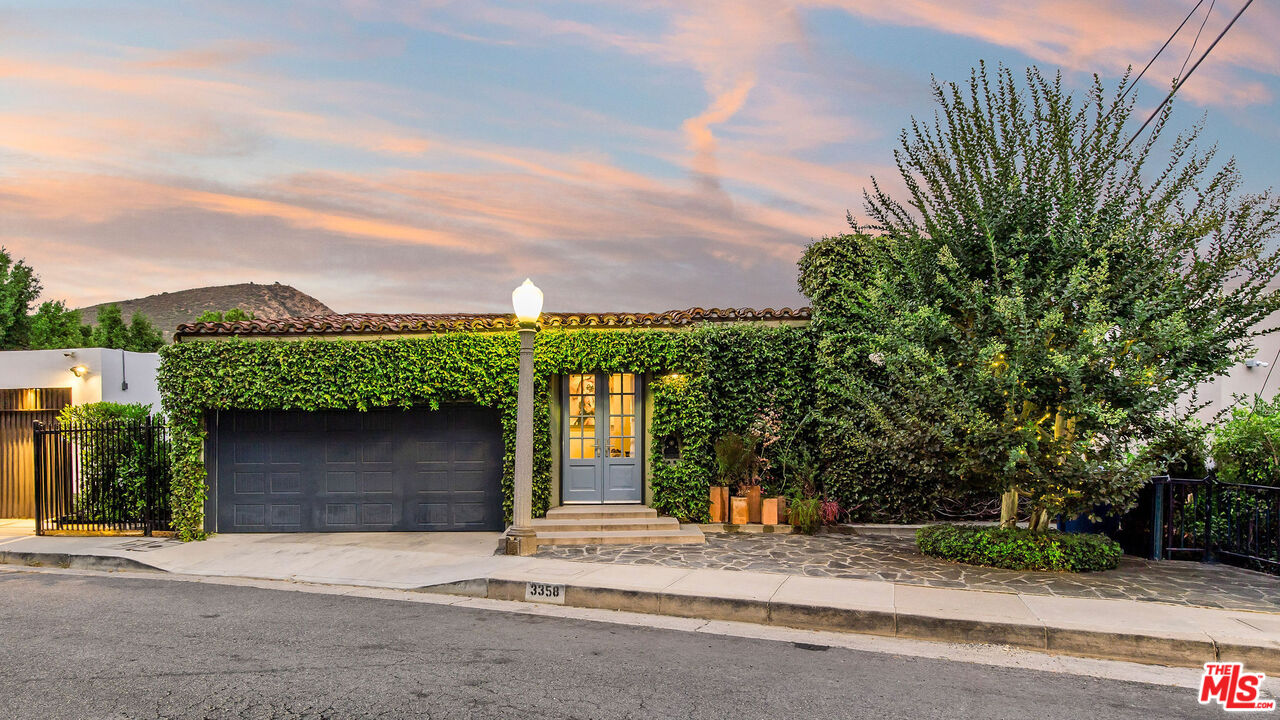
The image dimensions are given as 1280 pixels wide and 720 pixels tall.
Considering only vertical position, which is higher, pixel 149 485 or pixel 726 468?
pixel 726 468

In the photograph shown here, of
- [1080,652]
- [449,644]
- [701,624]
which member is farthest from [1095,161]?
[449,644]

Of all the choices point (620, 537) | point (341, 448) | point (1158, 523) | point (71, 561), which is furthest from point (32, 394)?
point (1158, 523)

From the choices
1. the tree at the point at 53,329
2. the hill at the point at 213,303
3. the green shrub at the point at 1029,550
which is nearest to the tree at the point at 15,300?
the tree at the point at 53,329

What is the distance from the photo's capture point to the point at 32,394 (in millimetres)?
14492

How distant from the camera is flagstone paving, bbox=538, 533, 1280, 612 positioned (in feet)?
24.5

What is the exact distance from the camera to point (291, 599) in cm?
778

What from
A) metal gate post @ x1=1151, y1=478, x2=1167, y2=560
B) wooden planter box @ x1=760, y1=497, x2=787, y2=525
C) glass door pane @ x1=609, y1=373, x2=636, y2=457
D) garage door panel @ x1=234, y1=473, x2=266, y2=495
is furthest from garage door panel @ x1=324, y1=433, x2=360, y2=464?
metal gate post @ x1=1151, y1=478, x2=1167, y2=560

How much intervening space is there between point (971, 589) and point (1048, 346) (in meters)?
3.05

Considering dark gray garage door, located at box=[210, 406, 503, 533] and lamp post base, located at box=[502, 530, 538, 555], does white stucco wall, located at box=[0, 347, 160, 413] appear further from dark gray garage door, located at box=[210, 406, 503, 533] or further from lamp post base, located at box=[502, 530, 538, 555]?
lamp post base, located at box=[502, 530, 538, 555]

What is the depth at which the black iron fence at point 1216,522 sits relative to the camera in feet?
28.3

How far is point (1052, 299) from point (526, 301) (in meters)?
6.32

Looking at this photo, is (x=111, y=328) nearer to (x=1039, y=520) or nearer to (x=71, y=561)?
(x=71, y=561)

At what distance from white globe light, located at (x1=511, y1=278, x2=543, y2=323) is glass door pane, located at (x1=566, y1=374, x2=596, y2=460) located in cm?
287

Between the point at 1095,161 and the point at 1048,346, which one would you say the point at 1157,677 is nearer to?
the point at 1048,346
